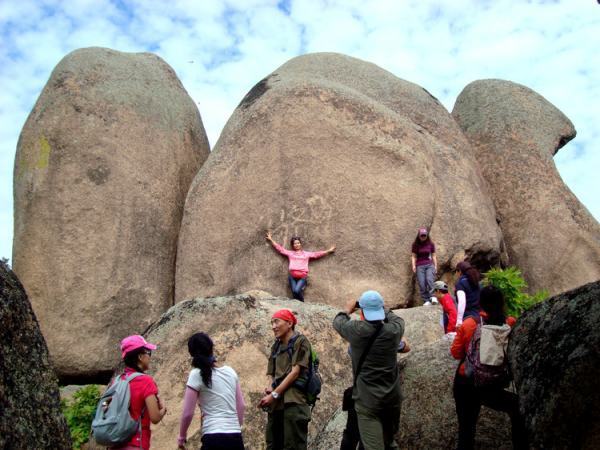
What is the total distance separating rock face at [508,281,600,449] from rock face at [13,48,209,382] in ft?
33.3

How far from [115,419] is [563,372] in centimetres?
287

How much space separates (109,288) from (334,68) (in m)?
6.71

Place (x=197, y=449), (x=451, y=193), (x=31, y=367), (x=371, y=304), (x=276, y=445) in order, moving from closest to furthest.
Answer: (x=31, y=367) < (x=371, y=304) < (x=276, y=445) < (x=197, y=449) < (x=451, y=193)

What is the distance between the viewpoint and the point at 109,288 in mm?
14133

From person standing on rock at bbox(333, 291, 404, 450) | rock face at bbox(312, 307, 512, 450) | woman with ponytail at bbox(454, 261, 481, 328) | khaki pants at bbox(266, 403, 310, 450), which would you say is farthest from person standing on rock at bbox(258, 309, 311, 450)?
woman with ponytail at bbox(454, 261, 481, 328)

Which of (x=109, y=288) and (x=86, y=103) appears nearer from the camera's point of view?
(x=109, y=288)

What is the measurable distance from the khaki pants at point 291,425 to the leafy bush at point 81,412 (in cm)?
531

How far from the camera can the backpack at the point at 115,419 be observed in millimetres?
5391

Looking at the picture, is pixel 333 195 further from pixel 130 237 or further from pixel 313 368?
pixel 313 368

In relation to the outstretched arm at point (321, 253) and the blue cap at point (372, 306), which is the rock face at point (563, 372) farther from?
the outstretched arm at point (321, 253)

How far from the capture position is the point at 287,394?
6.62 metres

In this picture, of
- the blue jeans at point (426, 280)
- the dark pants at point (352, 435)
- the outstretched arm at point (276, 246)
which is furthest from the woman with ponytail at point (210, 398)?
the blue jeans at point (426, 280)

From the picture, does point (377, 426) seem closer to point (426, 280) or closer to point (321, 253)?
point (426, 280)

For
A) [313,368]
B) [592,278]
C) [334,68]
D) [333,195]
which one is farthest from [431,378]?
[334,68]
